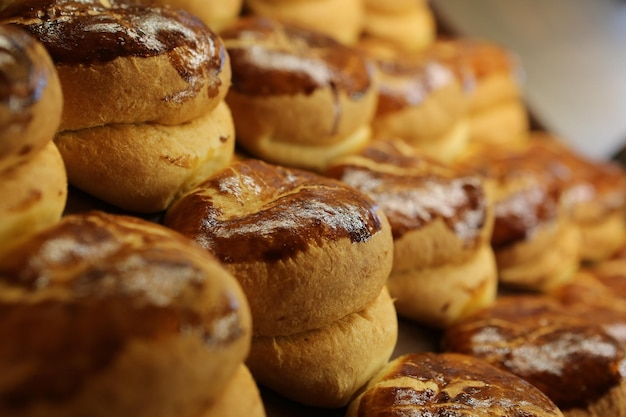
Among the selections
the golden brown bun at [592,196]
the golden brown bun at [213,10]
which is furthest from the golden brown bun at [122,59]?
the golden brown bun at [592,196]

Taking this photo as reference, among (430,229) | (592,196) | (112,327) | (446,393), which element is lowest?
(592,196)

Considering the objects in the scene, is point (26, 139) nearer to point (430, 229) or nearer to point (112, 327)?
point (112, 327)

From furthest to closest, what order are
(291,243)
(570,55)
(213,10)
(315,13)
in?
(570,55)
(315,13)
(213,10)
(291,243)

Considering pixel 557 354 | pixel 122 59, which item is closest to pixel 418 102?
pixel 557 354

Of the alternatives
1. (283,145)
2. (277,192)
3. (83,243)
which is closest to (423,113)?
(283,145)

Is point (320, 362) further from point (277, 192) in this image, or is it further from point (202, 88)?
point (202, 88)
